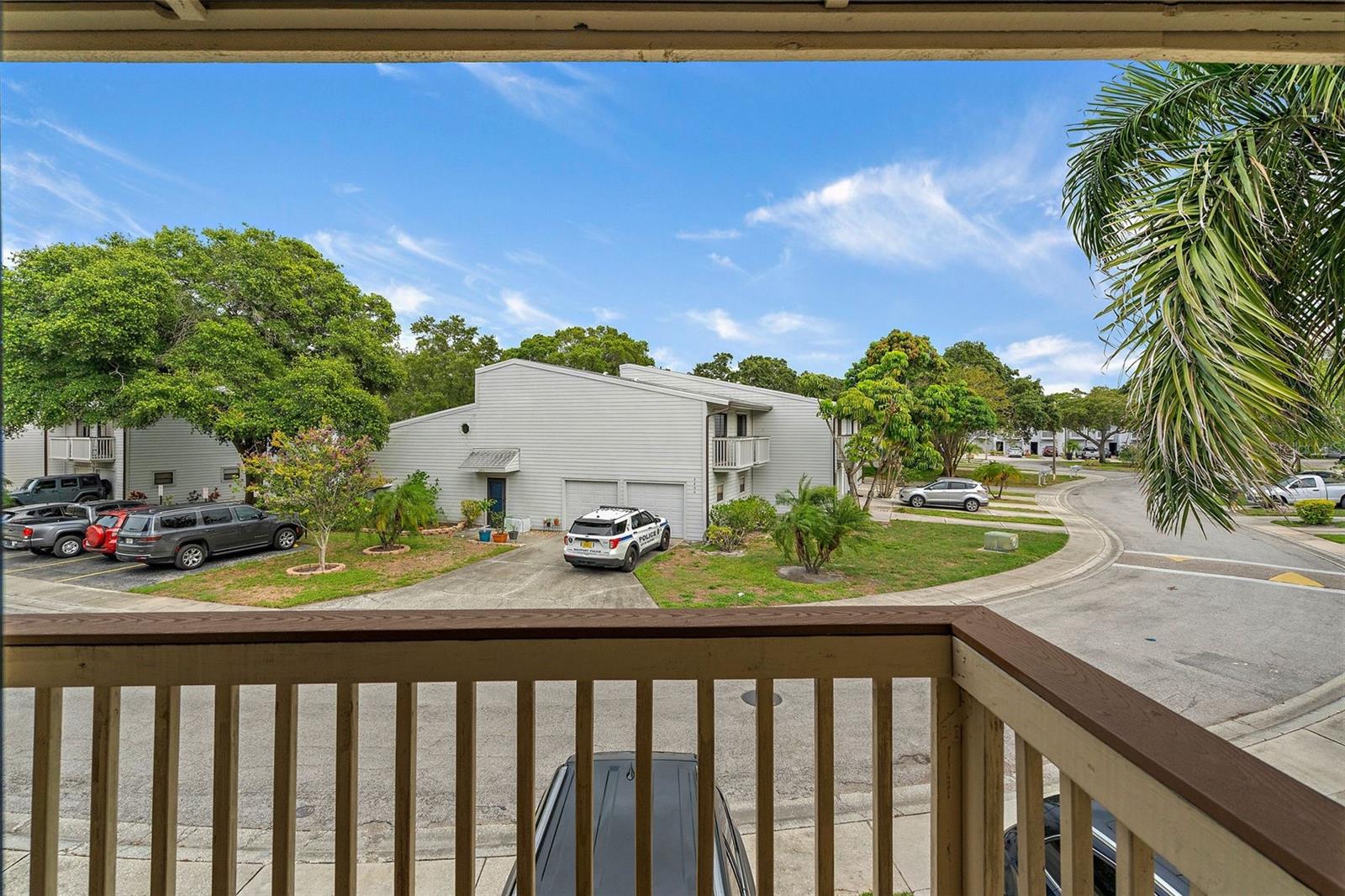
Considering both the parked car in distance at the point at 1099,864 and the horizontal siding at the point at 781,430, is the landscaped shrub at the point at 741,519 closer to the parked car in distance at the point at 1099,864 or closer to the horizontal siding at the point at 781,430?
the horizontal siding at the point at 781,430

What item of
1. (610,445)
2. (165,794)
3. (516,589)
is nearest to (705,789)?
(165,794)

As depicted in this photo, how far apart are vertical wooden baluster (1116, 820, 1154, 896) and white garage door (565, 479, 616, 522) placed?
371 inches

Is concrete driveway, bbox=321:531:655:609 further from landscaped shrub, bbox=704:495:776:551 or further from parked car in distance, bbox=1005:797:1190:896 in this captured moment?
parked car in distance, bbox=1005:797:1190:896

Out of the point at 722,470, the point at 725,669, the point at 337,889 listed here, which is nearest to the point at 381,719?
the point at 337,889

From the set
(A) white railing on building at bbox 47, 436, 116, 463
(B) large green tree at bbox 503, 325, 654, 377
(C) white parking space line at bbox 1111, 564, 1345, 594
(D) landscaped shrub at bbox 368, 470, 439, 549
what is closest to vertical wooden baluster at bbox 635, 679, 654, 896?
(D) landscaped shrub at bbox 368, 470, 439, 549

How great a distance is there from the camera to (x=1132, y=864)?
0.61 meters

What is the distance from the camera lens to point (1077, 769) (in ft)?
2.19

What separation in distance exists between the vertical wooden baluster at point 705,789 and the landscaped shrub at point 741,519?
7417 millimetres

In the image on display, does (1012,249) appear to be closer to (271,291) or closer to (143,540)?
(143,540)

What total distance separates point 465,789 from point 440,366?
14.2 m

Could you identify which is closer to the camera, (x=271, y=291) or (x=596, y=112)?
(x=596, y=112)

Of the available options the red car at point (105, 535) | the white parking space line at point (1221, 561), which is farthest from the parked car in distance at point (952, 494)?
the red car at point (105, 535)

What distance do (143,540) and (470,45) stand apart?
7.94m

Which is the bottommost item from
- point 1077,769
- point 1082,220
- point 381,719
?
point 381,719
